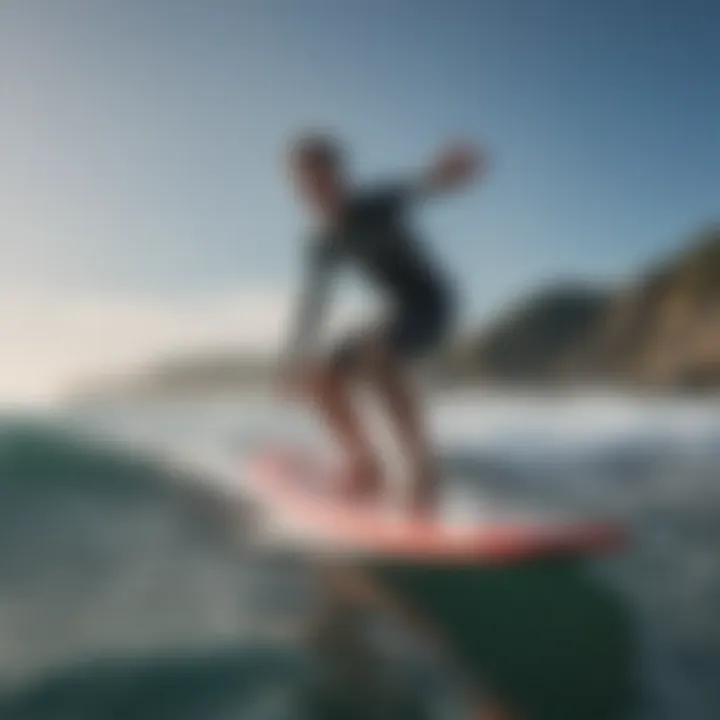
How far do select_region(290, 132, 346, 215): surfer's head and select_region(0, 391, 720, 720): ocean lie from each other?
0.94 feet

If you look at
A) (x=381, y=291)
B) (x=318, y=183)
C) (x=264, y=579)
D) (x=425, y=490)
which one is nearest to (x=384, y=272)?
(x=381, y=291)

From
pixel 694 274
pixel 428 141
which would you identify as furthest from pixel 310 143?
pixel 694 274

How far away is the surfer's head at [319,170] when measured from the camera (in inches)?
46.0

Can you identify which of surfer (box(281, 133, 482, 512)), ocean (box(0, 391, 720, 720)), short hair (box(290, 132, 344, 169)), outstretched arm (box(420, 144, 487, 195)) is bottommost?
ocean (box(0, 391, 720, 720))

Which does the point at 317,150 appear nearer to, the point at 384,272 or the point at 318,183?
the point at 318,183

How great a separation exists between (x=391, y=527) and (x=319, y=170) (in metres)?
0.44

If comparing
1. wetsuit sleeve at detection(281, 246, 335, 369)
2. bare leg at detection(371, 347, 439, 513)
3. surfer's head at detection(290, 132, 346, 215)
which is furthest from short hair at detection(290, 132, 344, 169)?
bare leg at detection(371, 347, 439, 513)

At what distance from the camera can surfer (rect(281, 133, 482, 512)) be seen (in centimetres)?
118

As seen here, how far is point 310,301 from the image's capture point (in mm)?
1196

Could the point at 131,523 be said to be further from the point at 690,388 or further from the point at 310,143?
the point at 690,388

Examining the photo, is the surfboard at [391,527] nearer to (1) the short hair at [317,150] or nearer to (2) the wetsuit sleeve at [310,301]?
(2) the wetsuit sleeve at [310,301]

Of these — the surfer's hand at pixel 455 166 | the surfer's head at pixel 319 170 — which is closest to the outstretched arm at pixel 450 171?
the surfer's hand at pixel 455 166

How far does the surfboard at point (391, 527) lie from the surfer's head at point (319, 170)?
0.32 metres

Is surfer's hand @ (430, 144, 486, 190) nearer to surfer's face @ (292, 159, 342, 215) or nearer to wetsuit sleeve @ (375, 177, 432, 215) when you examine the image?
wetsuit sleeve @ (375, 177, 432, 215)
